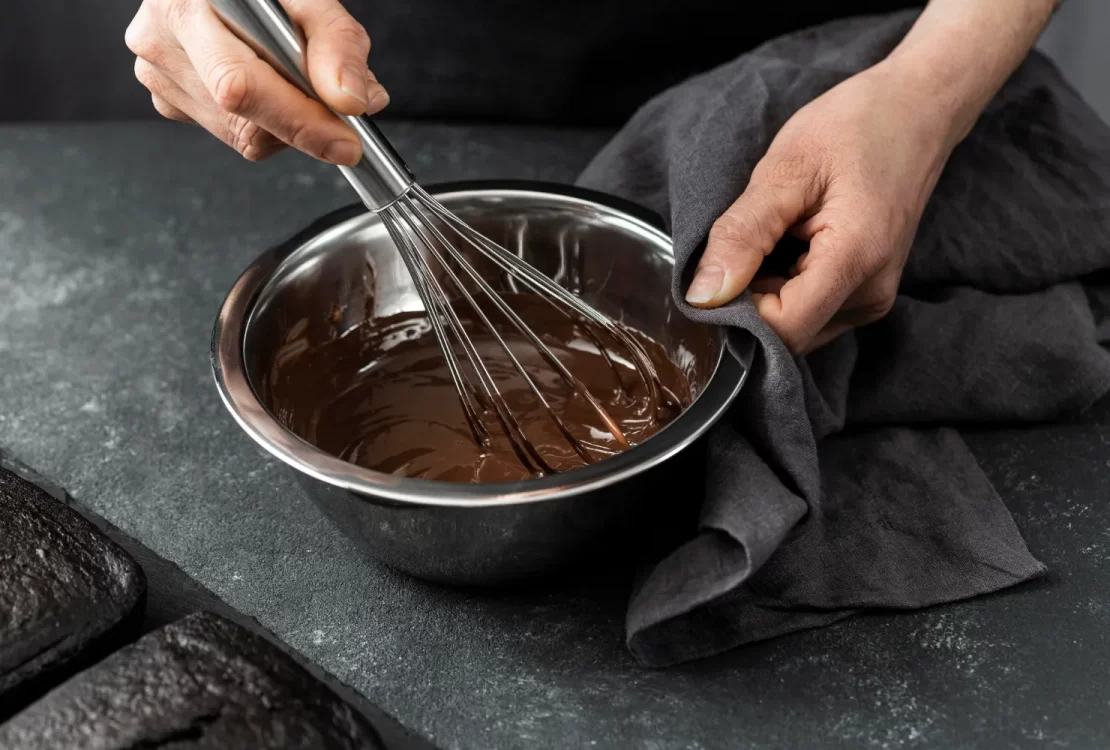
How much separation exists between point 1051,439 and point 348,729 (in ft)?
2.39

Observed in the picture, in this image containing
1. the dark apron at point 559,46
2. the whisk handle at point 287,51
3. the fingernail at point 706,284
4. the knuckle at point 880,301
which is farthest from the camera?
the dark apron at point 559,46

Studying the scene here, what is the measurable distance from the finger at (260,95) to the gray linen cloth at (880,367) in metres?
0.31

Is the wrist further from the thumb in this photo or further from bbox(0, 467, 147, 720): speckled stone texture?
bbox(0, 467, 147, 720): speckled stone texture

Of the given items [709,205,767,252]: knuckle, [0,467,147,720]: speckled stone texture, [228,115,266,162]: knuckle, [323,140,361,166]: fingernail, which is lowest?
[0,467,147,720]: speckled stone texture

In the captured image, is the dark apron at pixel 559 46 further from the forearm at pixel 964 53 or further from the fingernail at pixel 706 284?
the fingernail at pixel 706 284

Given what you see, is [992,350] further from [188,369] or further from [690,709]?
[188,369]

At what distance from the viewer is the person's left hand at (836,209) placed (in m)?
0.94

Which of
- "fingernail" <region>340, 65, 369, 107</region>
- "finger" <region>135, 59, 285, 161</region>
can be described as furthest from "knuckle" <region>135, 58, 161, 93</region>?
"fingernail" <region>340, 65, 369, 107</region>

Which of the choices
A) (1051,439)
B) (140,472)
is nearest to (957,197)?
(1051,439)

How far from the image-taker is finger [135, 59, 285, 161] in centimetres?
98

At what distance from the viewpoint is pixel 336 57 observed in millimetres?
812

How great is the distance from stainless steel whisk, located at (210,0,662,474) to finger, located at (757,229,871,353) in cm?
13

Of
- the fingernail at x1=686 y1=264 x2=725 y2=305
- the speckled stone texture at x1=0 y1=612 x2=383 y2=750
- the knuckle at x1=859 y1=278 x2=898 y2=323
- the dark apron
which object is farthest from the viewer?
the dark apron

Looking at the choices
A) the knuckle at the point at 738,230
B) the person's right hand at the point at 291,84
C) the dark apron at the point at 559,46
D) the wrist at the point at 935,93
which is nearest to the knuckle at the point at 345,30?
the person's right hand at the point at 291,84
